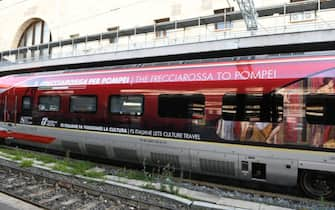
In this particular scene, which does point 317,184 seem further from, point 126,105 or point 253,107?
point 126,105

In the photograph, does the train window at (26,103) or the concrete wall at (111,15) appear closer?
the train window at (26,103)

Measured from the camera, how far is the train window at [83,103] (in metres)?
9.09

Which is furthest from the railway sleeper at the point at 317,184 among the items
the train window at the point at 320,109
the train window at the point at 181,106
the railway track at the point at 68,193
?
the railway track at the point at 68,193

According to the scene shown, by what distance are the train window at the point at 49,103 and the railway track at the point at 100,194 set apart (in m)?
3.07

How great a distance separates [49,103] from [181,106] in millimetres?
5410

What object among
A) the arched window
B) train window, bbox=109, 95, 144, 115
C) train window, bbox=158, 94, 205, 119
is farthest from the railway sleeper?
the arched window

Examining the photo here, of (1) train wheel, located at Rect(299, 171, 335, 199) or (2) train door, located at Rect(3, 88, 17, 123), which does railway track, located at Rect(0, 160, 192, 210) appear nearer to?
(1) train wheel, located at Rect(299, 171, 335, 199)

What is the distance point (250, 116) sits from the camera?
657cm

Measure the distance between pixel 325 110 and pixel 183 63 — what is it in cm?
364

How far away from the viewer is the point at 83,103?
936cm

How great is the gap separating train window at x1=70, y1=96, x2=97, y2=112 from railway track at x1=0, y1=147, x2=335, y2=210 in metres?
2.46

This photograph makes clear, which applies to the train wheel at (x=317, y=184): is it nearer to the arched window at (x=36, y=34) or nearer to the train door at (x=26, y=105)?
the train door at (x=26, y=105)

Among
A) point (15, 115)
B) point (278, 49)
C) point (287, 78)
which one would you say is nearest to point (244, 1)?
point (278, 49)

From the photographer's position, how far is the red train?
19.7 ft
